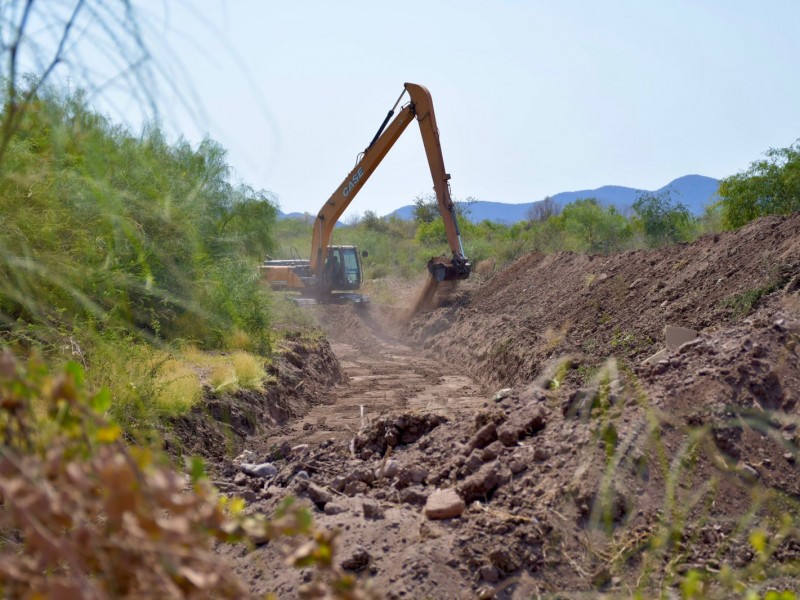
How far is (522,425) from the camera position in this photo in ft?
20.8

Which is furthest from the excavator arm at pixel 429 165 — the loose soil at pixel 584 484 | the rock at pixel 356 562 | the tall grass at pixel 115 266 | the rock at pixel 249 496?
the rock at pixel 356 562

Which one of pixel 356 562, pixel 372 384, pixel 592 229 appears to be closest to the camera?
pixel 356 562

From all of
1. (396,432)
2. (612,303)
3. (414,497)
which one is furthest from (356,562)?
(612,303)

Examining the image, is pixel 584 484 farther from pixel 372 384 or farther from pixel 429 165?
pixel 429 165

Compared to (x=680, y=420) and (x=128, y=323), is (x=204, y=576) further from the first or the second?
(x=128, y=323)

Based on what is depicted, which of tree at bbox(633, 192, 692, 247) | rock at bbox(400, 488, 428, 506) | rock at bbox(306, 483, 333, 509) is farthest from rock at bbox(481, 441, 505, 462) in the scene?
tree at bbox(633, 192, 692, 247)

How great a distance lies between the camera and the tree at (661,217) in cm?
2786

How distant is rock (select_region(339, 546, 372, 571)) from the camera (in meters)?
4.78

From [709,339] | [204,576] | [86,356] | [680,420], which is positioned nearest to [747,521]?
[680,420]

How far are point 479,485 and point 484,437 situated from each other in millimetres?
856

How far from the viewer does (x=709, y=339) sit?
7.57 m

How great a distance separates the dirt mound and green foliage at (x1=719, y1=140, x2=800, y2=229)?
4.56 metres

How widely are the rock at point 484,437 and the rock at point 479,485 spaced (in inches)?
26.1

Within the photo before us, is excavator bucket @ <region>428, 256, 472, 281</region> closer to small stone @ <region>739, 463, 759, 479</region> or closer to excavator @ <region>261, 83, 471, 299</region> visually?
excavator @ <region>261, 83, 471, 299</region>
